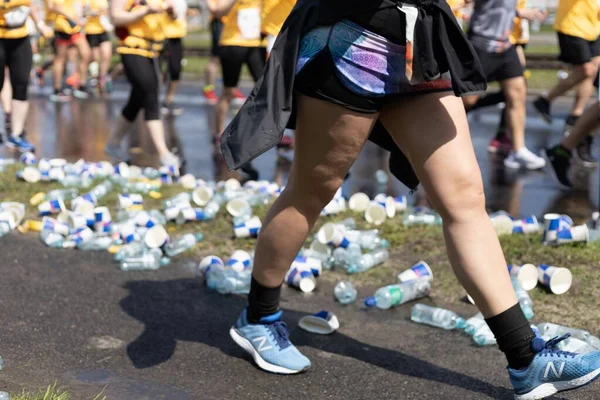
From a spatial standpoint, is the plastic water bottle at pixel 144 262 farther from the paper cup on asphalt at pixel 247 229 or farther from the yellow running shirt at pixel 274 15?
the yellow running shirt at pixel 274 15

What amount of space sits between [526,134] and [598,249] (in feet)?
18.4

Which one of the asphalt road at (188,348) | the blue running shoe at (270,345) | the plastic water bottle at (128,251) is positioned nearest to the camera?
the asphalt road at (188,348)

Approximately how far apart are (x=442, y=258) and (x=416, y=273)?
0.45 meters

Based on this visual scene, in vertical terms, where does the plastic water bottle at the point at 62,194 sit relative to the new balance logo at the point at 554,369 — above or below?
below

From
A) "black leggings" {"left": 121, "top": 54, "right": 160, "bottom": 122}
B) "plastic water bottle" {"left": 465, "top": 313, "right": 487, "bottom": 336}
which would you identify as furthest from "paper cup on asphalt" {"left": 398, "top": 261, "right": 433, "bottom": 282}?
"black leggings" {"left": 121, "top": 54, "right": 160, "bottom": 122}

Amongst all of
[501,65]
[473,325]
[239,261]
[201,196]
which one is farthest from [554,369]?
[501,65]

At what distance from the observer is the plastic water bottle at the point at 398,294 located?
14.8ft

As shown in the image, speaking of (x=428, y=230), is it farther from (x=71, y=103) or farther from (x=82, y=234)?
(x=71, y=103)

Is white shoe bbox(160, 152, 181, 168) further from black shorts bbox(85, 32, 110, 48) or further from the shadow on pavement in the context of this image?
black shorts bbox(85, 32, 110, 48)

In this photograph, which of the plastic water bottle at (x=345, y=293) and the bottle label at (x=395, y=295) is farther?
the plastic water bottle at (x=345, y=293)

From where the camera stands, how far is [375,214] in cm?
588

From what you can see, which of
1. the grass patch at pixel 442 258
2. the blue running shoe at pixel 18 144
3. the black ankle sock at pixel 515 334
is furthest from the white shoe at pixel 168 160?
the black ankle sock at pixel 515 334

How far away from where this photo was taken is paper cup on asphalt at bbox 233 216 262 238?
5.59 metres

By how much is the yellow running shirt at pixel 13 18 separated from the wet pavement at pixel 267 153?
52.8 inches
